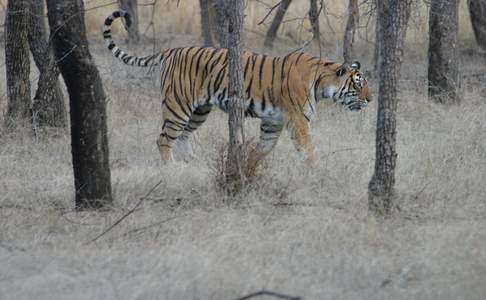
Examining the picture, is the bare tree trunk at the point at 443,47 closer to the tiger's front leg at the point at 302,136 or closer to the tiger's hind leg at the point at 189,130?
the tiger's front leg at the point at 302,136

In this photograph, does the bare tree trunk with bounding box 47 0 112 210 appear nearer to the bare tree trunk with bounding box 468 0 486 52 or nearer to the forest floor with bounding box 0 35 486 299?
the forest floor with bounding box 0 35 486 299

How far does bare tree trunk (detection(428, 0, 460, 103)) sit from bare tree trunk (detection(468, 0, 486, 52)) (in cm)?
395

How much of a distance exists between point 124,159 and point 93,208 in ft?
7.18

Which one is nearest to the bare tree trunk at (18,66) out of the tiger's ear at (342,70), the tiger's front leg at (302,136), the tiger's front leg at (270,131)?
the tiger's front leg at (270,131)

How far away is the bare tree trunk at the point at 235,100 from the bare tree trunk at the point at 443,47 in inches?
214

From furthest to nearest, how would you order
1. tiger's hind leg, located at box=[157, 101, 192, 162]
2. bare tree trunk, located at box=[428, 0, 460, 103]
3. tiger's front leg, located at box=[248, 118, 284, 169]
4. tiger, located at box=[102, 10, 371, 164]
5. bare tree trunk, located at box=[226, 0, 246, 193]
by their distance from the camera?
bare tree trunk, located at box=[428, 0, 460, 103], tiger's hind leg, located at box=[157, 101, 192, 162], tiger's front leg, located at box=[248, 118, 284, 169], tiger, located at box=[102, 10, 371, 164], bare tree trunk, located at box=[226, 0, 246, 193]

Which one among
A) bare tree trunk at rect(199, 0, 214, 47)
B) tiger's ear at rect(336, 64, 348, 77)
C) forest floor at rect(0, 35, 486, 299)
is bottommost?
forest floor at rect(0, 35, 486, 299)

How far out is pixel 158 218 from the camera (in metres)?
7.12

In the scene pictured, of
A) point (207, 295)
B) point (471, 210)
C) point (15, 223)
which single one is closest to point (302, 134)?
point (471, 210)

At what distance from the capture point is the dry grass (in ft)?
18.2

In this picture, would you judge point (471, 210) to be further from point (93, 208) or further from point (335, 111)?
point (335, 111)

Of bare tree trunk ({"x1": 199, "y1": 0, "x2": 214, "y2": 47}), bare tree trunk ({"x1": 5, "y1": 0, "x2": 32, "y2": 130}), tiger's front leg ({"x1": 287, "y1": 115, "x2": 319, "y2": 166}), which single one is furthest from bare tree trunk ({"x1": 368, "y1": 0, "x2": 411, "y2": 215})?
bare tree trunk ({"x1": 199, "y1": 0, "x2": 214, "y2": 47})

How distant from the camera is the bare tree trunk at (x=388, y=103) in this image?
686 cm

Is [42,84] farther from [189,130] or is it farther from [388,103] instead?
[388,103]
